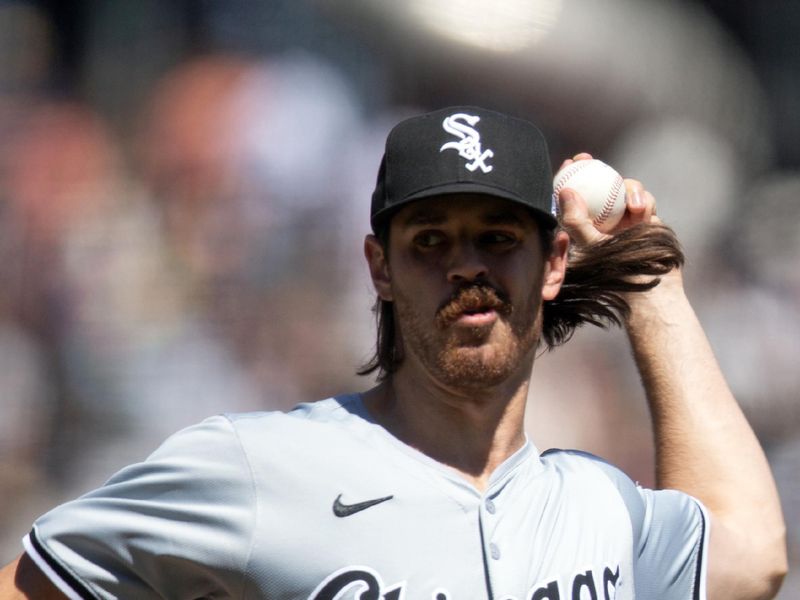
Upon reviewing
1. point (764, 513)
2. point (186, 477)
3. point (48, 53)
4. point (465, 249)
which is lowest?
point (764, 513)

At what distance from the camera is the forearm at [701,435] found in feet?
7.49

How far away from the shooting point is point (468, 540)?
1911 millimetres

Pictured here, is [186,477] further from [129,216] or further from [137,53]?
[137,53]

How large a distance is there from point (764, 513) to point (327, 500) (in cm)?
96

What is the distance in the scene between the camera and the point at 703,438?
Result: 92.6 inches

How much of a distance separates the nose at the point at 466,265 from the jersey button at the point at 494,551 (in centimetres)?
45

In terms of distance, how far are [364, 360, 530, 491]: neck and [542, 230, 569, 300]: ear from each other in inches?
6.5

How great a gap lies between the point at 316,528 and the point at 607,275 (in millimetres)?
879

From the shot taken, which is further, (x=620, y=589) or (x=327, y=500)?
(x=620, y=589)

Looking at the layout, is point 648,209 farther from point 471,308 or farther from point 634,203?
point 471,308

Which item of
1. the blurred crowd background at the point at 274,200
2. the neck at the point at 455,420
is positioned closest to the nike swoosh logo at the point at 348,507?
the neck at the point at 455,420

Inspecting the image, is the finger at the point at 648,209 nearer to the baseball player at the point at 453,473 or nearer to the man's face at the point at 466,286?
A: the baseball player at the point at 453,473

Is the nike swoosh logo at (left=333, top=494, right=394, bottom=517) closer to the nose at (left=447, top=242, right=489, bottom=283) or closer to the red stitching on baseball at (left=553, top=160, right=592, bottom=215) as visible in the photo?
the nose at (left=447, top=242, right=489, bottom=283)

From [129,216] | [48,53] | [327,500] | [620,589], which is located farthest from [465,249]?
[48,53]
